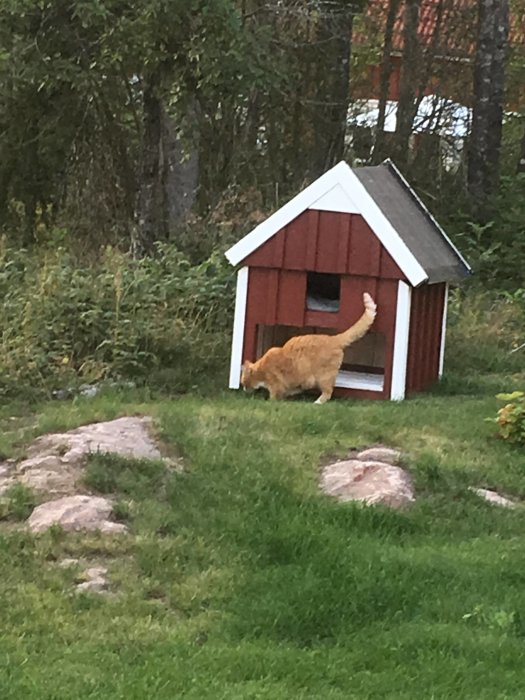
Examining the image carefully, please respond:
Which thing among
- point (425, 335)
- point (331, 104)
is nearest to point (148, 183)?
point (331, 104)

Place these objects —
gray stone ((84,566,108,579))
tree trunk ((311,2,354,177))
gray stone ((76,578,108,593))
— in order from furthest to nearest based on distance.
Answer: tree trunk ((311,2,354,177)) < gray stone ((84,566,108,579)) < gray stone ((76,578,108,593))

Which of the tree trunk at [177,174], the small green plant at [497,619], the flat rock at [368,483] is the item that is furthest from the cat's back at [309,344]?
the tree trunk at [177,174]

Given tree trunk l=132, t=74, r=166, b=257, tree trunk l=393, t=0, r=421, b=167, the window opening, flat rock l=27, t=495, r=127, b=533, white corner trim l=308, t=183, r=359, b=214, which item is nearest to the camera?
flat rock l=27, t=495, r=127, b=533

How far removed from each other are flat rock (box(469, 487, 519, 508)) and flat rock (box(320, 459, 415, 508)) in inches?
14.3

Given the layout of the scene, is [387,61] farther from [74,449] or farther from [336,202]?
[74,449]

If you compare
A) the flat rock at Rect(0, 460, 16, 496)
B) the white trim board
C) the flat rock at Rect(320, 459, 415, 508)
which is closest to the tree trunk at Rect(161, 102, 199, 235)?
the white trim board

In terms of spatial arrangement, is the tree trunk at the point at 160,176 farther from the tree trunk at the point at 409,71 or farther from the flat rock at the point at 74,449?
the flat rock at the point at 74,449

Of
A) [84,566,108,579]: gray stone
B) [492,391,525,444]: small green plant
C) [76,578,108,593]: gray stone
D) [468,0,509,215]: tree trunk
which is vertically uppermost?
[468,0,509,215]: tree trunk

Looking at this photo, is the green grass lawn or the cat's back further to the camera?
the cat's back

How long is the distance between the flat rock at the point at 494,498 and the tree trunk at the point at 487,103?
354 inches

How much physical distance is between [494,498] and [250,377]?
2.62 meters

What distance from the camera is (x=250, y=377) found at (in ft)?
27.5

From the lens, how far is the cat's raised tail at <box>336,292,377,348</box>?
27.1 ft

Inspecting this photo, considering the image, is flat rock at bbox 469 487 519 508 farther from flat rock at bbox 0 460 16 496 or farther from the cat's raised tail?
flat rock at bbox 0 460 16 496
